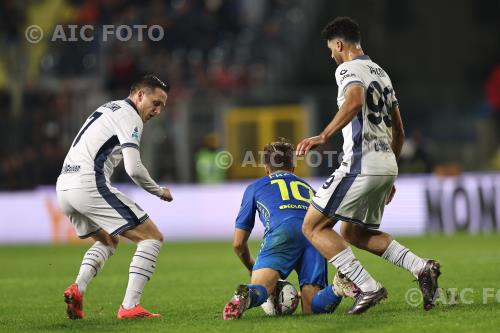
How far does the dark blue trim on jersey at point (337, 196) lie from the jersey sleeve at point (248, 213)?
2.81 feet

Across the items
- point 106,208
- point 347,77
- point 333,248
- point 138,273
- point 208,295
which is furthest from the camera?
point 208,295

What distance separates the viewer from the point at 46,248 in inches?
772

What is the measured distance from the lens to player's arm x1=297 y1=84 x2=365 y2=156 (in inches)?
284

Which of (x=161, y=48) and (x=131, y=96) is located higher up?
(x=161, y=48)

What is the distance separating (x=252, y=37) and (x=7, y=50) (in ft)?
20.6

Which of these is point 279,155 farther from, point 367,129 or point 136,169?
point 136,169

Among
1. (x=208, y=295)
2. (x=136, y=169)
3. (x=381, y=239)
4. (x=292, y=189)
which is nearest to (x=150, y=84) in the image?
(x=136, y=169)

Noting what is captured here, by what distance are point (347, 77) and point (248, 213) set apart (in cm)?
144

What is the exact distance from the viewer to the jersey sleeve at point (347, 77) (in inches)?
297

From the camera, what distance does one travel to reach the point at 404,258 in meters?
8.00

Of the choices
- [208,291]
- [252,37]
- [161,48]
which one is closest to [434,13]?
[252,37]

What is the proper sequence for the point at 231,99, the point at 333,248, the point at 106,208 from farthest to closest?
1. the point at 231,99
2. the point at 106,208
3. the point at 333,248

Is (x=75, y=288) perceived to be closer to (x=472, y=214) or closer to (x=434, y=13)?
(x=472, y=214)

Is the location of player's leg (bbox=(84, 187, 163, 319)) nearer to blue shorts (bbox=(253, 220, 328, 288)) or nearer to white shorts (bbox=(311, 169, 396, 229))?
blue shorts (bbox=(253, 220, 328, 288))
